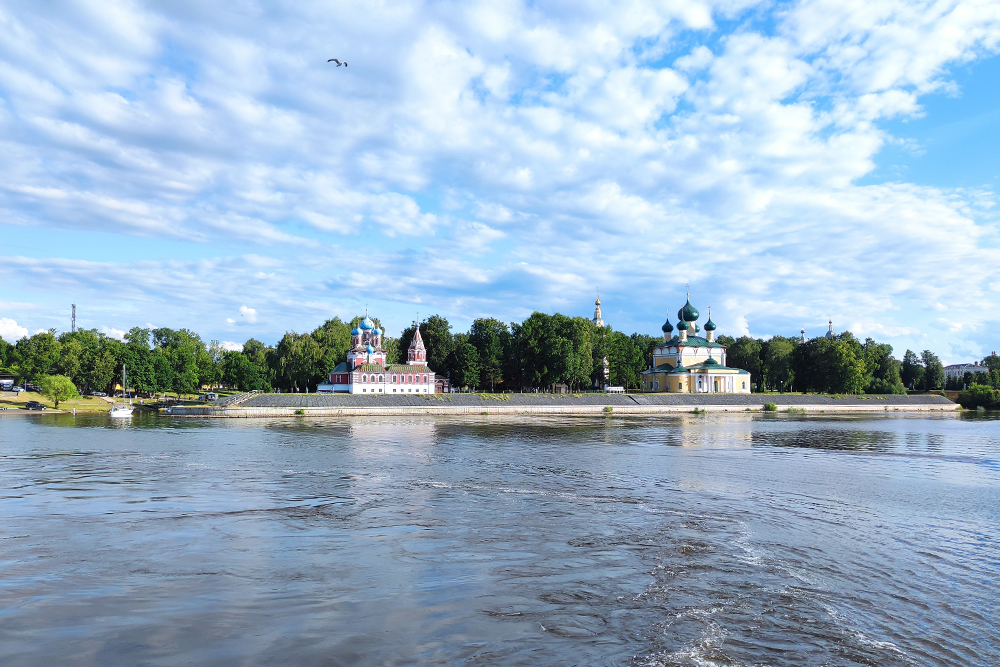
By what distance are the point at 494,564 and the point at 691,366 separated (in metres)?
85.3

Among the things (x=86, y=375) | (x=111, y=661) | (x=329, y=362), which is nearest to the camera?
(x=111, y=661)

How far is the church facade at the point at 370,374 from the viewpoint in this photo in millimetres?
78125

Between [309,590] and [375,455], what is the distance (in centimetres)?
2059

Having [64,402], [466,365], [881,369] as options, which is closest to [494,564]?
[466,365]

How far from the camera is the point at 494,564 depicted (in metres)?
12.5

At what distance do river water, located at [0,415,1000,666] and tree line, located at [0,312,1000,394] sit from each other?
56.5 metres

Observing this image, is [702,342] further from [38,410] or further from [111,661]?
[111,661]

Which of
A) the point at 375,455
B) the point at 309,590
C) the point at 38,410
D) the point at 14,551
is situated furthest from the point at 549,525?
the point at 38,410

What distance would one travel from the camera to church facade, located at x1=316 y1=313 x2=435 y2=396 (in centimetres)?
7812

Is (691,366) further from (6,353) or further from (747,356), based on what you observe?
(6,353)

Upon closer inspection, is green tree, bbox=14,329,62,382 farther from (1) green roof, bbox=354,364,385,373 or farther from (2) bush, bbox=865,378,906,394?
(2) bush, bbox=865,378,906,394

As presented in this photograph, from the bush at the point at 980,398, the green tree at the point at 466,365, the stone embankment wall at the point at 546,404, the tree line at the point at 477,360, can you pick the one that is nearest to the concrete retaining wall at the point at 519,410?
the stone embankment wall at the point at 546,404

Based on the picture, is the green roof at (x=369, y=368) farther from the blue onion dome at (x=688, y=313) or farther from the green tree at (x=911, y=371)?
the green tree at (x=911, y=371)

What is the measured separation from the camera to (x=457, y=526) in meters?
15.7
